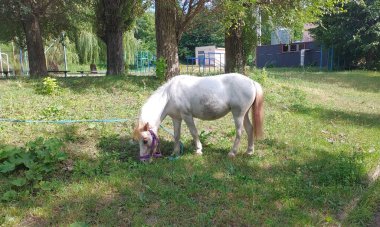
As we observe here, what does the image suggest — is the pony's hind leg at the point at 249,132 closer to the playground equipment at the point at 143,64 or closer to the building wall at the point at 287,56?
the playground equipment at the point at 143,64

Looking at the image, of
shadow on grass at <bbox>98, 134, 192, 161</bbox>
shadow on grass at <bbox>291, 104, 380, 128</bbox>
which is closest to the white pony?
shadow on grass at <bbox>98, 134, 192, 161</bbox>

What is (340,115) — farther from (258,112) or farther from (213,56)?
(213,56)

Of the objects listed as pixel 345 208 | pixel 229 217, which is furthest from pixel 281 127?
pixel 229 217

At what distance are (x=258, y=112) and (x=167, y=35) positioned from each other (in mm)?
5931

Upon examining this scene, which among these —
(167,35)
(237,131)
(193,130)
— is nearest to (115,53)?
(167,35)

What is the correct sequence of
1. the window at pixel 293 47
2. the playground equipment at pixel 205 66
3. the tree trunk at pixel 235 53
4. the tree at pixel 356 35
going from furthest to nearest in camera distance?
the window at pixel 293 47 < the tree at pixel 356 35 < the playground equipment at pixel 205 66 < the tree trunk at pixel 235 53

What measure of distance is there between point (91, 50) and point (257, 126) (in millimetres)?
26999

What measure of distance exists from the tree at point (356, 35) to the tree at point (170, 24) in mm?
17506

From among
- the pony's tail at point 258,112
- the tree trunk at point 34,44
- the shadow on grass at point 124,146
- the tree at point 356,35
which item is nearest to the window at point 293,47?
the tree at point 356,35

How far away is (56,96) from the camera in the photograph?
968cm

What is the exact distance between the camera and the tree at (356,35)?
86.5ft

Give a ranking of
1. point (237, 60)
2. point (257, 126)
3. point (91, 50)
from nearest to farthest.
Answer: point (257, 126), point (237, 60), point (91, 50)

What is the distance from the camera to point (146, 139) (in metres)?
5.64

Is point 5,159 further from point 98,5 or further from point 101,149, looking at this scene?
point 98,5
